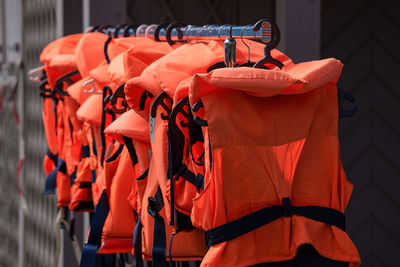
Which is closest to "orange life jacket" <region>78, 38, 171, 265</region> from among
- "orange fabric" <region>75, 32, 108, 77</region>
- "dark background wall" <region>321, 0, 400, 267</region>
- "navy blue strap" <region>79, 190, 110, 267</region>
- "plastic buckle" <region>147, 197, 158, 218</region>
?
"navy blue strap" <region>79, 190, 110, 267</region>

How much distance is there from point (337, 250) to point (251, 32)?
496mm

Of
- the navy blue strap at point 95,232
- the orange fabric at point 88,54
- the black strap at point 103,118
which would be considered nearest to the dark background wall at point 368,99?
the orange fabric at point 88,54

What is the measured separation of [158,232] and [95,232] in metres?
0.38

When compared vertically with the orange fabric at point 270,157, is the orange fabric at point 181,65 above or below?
above

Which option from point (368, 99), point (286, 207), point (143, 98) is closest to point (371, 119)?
point (368, 99)

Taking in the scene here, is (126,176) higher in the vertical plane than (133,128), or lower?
lower

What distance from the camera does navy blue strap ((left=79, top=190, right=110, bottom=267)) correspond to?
1.79 metres

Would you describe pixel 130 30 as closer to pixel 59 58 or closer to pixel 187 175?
pixel 59 58

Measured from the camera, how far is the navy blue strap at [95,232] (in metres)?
1.79

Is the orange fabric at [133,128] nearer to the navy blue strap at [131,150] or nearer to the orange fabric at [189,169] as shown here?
the navy blue strap at [131,150]

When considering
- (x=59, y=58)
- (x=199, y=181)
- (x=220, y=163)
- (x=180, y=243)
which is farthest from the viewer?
(x=59, y=58)

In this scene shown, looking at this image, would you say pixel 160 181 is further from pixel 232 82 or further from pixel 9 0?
pixel 9 0

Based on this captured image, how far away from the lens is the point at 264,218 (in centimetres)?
125

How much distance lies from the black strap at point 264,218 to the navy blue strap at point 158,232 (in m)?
0.22
